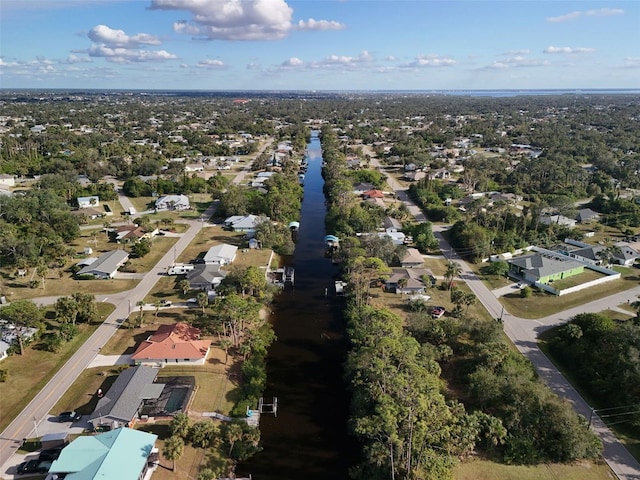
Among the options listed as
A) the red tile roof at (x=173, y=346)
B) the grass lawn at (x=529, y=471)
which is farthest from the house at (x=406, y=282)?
the grass lawn at (x=529, y=471)

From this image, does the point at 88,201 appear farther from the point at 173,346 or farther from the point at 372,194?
the point at 173,346

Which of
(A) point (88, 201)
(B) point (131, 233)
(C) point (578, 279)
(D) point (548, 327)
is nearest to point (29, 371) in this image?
(B) point (131, 233)

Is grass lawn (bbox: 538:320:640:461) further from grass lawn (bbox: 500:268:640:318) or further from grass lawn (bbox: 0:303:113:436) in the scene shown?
grass lawn (bbox: 0:303:113:436)

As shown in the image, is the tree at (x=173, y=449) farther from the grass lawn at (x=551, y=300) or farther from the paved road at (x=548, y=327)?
the grass lawn at (x=551, y=300)

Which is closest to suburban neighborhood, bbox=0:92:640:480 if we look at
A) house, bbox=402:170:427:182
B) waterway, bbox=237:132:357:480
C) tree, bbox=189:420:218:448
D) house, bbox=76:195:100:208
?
tree, bbox=189:420:218:448

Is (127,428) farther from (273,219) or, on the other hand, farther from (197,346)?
(273,219)

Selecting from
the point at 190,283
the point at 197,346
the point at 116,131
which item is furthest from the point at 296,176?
the point at 116,131
